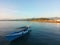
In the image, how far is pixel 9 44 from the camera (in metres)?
20.4

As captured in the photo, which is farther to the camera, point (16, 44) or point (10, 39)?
point (10, 39)

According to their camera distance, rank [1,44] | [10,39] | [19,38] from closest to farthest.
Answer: [1,44], [10,39], [19,38]

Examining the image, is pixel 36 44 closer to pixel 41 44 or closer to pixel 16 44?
pixel 41 44

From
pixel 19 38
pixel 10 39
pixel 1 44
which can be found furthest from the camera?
pixel 19 38

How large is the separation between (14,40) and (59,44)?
9537mm

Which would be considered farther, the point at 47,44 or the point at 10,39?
the point at 10,39

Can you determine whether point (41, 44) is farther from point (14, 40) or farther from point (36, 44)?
point (14, 40)

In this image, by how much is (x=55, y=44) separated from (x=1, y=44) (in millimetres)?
10309

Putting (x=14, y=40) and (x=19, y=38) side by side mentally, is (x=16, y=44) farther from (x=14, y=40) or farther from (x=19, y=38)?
(x=19, y=38)

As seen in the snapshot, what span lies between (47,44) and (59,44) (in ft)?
7.67

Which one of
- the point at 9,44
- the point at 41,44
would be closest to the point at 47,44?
the point at 41,44

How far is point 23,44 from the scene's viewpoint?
2014cm

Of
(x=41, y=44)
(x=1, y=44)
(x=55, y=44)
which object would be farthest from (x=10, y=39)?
(x=55, y=44)

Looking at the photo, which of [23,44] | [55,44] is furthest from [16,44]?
[55,44]
